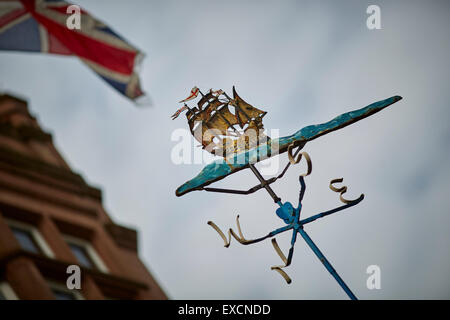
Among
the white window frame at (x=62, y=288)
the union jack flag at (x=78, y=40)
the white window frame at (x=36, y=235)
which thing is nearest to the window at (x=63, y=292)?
the white window frame at (x=62, y=288)

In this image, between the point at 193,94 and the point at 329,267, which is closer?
the point at 329,267

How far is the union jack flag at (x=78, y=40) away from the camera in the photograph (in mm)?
11508

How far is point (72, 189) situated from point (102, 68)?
557cm

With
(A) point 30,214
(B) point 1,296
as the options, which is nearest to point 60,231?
(A) point 30,214

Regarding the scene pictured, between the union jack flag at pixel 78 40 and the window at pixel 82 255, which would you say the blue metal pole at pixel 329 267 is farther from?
the window at pixel 82 255

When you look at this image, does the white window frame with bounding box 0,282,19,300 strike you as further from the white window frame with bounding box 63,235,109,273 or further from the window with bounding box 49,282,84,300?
the white window frame with bounding box 63,235,109,273

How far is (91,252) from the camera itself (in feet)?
52.0

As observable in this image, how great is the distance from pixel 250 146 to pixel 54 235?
9.00 meters

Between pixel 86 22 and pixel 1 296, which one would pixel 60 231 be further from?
pixel 86 22

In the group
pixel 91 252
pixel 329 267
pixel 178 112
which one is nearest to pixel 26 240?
pixel 91 252

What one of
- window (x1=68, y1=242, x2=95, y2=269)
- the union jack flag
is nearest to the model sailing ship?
the union jack flag

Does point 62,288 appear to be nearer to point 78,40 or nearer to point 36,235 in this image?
point 36,235

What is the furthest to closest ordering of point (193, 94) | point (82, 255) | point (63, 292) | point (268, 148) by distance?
point (82, 255) → point (63, 292) → point (193, 94) → point (268, 148)

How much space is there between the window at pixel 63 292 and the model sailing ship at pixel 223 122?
7.62m
